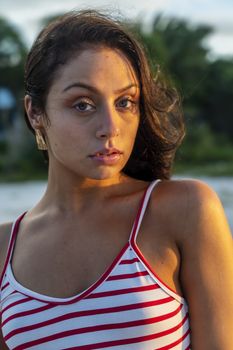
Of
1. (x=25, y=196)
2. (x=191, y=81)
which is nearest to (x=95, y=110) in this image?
(x=25, y=196)

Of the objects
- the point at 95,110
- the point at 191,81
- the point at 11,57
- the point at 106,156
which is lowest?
the point at 11,57

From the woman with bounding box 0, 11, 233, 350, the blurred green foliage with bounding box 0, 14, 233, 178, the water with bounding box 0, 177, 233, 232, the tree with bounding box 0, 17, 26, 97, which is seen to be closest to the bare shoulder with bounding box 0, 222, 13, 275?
the woman with bounding box 0, 11, 233, 350

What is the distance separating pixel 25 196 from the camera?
13445 millimetres

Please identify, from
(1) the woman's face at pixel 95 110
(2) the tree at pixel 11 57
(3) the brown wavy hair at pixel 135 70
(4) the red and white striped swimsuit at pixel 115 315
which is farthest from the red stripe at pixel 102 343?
(2) the tree at pixel 11 57

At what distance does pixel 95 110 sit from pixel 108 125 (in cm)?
5

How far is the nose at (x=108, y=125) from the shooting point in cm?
164

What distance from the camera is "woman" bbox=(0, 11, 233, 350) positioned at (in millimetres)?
1559

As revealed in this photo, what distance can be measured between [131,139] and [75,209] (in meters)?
0.23

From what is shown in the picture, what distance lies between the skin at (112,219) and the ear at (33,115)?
21 millimetres

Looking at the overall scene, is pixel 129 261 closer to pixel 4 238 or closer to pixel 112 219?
pixel 112 219

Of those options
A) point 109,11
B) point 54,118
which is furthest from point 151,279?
point 109,11

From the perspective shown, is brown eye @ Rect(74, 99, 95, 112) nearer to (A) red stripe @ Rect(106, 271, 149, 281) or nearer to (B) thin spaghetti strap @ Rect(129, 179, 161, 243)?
(B) thin spaghetti strap @ Rect(129, 179, 161, 243)

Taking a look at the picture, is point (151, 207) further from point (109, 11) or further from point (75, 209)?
point (109, 11)

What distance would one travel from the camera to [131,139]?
172 centimetres
